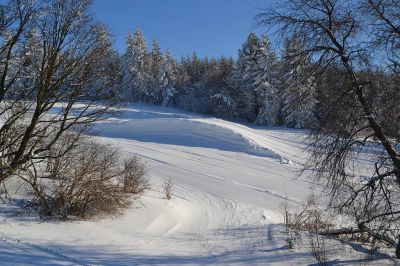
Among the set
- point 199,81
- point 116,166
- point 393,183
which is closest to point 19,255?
point 116,166

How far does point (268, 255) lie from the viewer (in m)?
8.60

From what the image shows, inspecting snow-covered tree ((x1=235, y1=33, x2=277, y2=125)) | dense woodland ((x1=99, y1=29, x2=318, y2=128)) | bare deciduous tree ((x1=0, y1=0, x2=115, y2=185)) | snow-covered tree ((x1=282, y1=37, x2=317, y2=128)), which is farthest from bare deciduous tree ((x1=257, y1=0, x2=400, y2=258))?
snow-covered tree ((x1=235, y1=33, x2=277, y2=125))

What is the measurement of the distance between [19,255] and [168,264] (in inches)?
107

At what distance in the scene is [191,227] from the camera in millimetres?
11492

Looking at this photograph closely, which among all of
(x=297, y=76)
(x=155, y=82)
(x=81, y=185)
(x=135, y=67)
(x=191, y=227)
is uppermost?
(x=135, y=67)

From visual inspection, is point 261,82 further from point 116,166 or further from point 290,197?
point 116,166

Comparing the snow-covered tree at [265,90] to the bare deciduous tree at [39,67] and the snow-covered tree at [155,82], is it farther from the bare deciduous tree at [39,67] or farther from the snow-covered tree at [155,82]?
the bare deciduous tree at [39,67]

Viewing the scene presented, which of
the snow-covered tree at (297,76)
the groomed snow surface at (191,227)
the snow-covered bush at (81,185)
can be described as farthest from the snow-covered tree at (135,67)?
the snow-covered tree at (297,76)

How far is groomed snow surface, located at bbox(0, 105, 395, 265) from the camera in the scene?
797cm

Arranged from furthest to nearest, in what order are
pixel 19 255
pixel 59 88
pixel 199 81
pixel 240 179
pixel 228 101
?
pixel 199 81
pixel 228 101
pixel 240 179
pixel 59 88
pixel 19 255

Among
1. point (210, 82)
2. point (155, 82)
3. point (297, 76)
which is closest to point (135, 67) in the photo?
point (155, 82)

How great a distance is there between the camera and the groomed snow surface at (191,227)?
7974 mm

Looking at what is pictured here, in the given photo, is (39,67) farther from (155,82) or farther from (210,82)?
(155,82)

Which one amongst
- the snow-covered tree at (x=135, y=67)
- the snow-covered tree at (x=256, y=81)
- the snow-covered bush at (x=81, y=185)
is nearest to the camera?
the snow-covered bush at (x=81, y=185)
